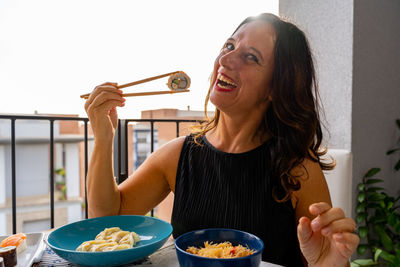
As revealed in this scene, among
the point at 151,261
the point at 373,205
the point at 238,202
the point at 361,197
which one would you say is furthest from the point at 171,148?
the point at 373,205

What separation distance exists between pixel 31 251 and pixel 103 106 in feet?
1.59

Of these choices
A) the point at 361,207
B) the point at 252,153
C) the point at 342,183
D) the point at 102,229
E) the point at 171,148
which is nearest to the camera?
the point at 102,229

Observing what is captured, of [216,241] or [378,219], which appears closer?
[216,241]

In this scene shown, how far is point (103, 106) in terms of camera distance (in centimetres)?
101

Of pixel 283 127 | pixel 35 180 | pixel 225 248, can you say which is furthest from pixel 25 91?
pixel 35 180

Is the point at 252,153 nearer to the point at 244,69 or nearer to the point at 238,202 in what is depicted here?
the point at 238,202

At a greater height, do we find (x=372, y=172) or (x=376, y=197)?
(x=372, y=172)

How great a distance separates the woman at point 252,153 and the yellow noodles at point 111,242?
0.32 m

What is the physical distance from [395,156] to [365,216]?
0.80 meters

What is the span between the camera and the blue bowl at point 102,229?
63 cm

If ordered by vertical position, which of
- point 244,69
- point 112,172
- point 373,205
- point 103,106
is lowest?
point 373,205

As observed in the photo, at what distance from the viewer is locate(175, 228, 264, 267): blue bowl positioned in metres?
0.53

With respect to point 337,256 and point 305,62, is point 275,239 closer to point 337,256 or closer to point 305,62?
point 337,256

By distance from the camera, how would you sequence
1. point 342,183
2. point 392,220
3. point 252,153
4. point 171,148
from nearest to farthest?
point 252,153
point 171,148
point 342,183
point 392,220
